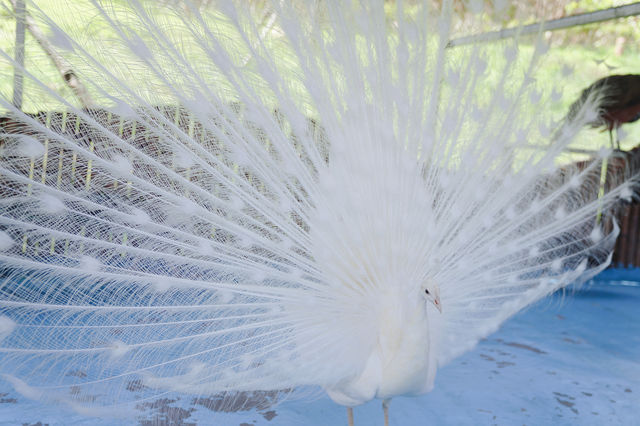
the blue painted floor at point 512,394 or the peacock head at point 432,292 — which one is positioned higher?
the peacock head at point 432,292

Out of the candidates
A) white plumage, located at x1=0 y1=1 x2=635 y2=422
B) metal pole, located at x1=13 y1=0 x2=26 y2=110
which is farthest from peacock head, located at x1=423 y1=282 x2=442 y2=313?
metal pole, located at x1=13 y1=0 x2=26 y2=110

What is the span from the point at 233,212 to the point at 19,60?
0.92 m

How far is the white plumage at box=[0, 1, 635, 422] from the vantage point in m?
2.00

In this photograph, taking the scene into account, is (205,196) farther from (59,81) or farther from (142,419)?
(142,419)

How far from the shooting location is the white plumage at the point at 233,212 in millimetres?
2000

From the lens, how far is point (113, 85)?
205 centimetres

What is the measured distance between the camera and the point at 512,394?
10.0ft

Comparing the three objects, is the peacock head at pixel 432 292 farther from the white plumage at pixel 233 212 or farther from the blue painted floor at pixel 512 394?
the blue painted floor at pixel 512 394

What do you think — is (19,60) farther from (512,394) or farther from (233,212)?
(512,394)

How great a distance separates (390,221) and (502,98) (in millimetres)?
897

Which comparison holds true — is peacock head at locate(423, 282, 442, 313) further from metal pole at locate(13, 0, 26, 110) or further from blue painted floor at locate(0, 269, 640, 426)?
metal pole at locate(13, 0, 26, 110)

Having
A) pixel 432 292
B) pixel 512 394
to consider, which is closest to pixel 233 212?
pixel 432 292

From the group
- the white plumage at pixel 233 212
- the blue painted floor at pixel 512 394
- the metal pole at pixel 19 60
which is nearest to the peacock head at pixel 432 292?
the white plumage at pixel 233 212

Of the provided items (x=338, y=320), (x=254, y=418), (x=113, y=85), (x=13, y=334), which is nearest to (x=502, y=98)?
(x=338, y=320)
